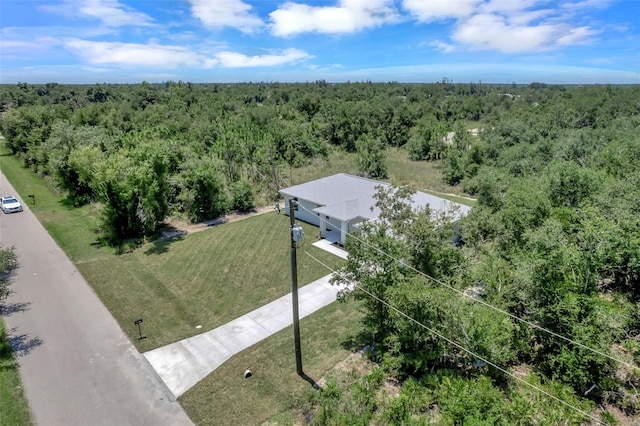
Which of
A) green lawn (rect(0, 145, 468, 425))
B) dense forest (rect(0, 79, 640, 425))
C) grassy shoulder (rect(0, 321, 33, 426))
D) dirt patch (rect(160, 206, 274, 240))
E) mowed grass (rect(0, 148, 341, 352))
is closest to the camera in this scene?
dense forest (rect(0, 79, 640, 425))

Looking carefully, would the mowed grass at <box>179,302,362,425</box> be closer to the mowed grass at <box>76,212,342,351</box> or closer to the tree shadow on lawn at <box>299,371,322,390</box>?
the tree shadow on lawn at <box>299,371,322,390</box>

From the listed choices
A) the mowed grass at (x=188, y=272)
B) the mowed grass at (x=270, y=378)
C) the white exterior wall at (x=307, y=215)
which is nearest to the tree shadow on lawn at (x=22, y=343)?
the mowed grass at (x=188, y=272)

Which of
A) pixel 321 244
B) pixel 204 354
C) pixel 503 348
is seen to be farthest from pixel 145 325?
pixel 503 348

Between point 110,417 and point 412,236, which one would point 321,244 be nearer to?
point 412,236

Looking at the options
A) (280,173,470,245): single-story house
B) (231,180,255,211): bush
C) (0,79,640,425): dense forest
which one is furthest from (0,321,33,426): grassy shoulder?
(231,180,255,211): bush

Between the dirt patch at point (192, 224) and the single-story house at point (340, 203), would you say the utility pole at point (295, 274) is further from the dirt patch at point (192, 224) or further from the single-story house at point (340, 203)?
the dirt patch at point (192, 224)
